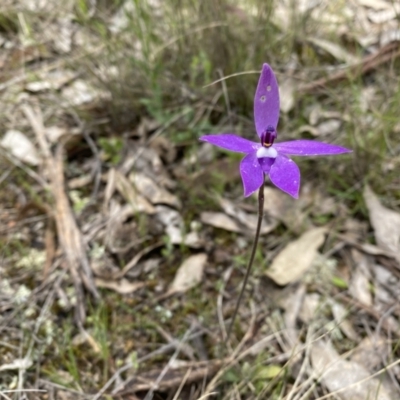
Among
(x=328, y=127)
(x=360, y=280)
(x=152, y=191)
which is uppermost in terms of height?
(x=328, y=127)

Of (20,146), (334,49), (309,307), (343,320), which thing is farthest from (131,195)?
(334,49)

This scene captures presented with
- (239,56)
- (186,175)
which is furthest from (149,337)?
(239,56)

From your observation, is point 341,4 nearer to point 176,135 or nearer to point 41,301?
point 176,135

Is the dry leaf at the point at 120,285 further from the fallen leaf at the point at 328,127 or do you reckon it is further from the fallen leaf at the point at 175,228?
the fallen leaf at the point at 328,127

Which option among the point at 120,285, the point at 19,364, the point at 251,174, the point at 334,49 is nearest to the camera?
the point at 251,174

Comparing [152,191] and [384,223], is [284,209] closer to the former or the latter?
[384,223]

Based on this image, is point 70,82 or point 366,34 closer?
point 70,82

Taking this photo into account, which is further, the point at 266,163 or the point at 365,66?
the point at 365,66
